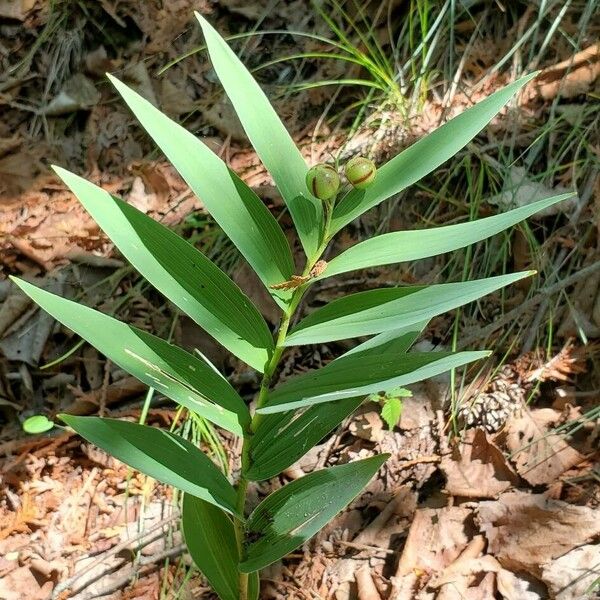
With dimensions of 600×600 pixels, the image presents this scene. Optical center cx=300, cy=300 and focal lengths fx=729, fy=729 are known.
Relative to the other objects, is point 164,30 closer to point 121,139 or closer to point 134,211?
point 121,139

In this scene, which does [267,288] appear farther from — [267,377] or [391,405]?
[391,405]

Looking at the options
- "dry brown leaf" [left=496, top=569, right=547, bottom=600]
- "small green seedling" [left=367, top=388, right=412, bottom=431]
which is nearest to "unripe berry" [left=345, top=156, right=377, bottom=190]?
"small green seedling" [left=367, top=388, right=412, bottom=431]

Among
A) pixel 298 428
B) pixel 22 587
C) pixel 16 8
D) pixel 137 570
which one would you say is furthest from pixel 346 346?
pixel 16 8

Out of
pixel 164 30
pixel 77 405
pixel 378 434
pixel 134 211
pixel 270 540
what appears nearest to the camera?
pixel 134 211

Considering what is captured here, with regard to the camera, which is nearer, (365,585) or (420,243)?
(420,243)

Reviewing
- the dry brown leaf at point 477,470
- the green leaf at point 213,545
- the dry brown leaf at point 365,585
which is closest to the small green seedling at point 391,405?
the dry brown leaf at point 477,470

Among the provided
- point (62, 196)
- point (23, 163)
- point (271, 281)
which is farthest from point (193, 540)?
point (23, 163)
